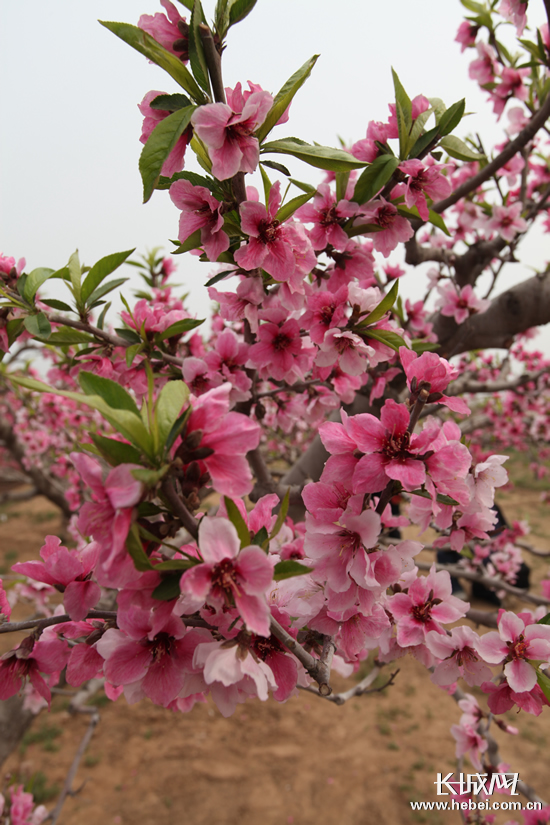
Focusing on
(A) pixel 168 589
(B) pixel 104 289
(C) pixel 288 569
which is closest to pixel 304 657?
A: (C) pixel 288 569

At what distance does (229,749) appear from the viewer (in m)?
3.91

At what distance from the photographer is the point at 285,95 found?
2.95 feet

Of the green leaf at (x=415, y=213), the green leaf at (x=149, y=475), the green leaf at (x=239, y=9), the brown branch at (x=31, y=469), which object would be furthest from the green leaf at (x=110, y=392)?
the brown branch at (x=31, y=469)

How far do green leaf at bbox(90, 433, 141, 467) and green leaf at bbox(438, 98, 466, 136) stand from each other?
124 cm

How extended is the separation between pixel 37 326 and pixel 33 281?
16cm

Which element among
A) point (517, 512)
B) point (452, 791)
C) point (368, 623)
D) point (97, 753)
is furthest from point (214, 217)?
point (517, 512)

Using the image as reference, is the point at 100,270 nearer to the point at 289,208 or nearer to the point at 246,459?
the point at 289,208

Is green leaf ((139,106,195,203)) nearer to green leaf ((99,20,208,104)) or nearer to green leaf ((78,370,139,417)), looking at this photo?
green leaf ((99,20,208,104))

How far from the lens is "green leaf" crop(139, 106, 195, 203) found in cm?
76

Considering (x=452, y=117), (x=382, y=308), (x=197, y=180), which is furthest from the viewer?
(x=452, y=117)

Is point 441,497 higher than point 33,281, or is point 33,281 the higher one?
point 33,281

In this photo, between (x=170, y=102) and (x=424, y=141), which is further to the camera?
(x=424, y=141)

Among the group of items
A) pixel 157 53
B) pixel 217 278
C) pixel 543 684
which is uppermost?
pixel 157 53

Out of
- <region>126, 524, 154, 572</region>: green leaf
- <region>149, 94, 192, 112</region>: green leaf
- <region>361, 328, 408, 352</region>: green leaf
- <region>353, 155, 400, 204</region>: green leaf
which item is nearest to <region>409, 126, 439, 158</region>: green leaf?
<region>353, 155, 400, 204</region>: green leaf
